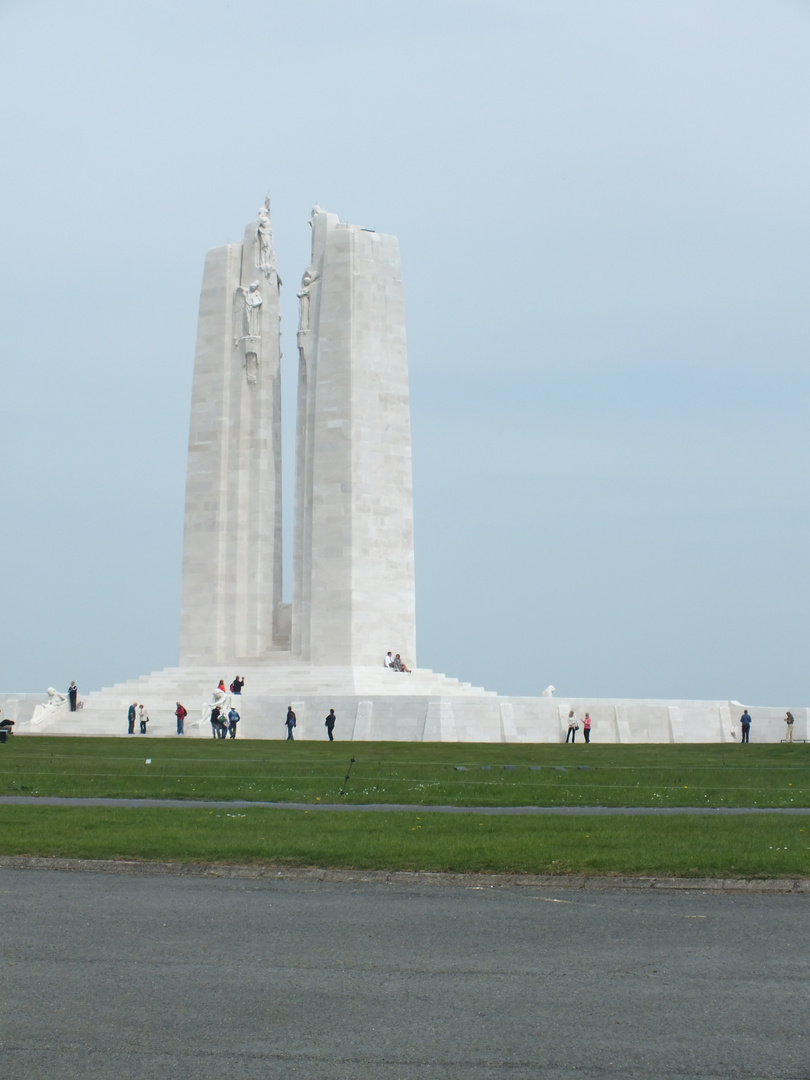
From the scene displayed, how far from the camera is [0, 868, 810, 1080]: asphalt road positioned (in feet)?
18.7

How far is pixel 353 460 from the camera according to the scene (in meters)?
45.1

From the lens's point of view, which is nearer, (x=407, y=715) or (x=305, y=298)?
(x=407, y=715)

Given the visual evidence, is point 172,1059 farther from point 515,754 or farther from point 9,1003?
point 515,754

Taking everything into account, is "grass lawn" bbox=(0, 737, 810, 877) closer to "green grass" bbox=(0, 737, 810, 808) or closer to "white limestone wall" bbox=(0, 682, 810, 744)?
"green grass" bbox=(0, 737, 810, 808)

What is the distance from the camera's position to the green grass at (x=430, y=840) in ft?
36.6

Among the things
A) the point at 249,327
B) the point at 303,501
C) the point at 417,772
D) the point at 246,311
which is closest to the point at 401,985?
the point at 417,772

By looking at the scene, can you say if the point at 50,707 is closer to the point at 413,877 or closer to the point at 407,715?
the point at 407,715

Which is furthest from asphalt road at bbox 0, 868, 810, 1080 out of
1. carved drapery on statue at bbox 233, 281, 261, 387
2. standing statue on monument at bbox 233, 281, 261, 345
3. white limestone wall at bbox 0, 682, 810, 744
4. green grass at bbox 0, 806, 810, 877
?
standing statue on monument at bbox 233, 281, 261, 345

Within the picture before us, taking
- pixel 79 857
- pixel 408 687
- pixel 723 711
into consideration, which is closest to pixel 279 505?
pixel 408 687

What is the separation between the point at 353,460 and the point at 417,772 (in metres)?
22.7

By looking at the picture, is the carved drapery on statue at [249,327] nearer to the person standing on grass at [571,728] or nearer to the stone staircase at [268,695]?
the stone staircase at [268,695]

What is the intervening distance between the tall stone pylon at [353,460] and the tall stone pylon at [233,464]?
80.3 inches

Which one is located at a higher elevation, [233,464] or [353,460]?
[233,464]

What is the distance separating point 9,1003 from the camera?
655cm
